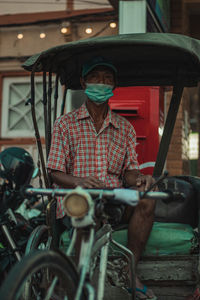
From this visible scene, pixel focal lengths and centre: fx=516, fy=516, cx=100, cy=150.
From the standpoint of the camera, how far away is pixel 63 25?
8.22 meters

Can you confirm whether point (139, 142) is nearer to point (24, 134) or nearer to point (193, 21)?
point (24, 134)

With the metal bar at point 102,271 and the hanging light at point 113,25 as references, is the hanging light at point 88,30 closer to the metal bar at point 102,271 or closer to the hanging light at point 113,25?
the hanging light at point 113,25

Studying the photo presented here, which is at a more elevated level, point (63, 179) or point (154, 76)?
point (154, 76)

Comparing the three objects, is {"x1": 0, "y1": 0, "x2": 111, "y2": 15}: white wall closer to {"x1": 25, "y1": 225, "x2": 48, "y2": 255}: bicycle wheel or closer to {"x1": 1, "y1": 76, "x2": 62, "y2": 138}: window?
{"x1": 1, "y1": 76, "x2": 62, "y2": 138}: window

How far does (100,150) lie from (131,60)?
1005 mm

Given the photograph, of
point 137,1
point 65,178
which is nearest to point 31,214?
point 137,1

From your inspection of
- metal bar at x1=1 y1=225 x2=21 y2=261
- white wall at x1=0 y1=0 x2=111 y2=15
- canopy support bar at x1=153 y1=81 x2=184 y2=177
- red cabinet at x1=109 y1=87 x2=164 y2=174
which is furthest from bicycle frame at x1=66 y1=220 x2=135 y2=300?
white wall at x1=0 y1=0 x2=111 y2=15

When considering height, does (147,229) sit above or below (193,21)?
below

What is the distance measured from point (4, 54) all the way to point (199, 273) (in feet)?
20.0

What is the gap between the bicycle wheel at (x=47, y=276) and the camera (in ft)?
6.86

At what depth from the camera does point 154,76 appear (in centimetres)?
434

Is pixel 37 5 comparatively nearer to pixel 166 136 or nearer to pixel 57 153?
pixel 166 136

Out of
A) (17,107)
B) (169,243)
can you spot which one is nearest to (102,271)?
(169,243)

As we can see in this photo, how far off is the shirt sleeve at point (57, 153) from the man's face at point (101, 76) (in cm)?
37
